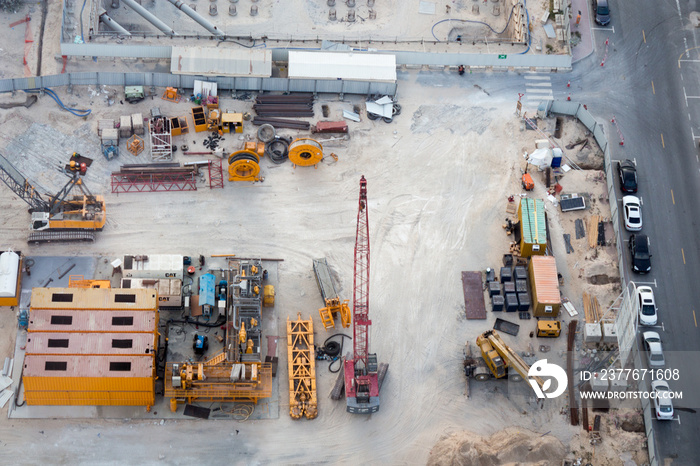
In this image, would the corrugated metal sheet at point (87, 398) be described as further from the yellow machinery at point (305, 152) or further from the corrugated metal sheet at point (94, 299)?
the yellow machinery at point (305, 152)

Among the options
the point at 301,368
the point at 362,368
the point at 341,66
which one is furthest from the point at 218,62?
the point at 362,368

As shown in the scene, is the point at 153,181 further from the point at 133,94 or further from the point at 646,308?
the point at 646,308

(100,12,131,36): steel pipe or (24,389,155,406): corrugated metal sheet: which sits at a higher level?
(100,12,131,36): steel pipe

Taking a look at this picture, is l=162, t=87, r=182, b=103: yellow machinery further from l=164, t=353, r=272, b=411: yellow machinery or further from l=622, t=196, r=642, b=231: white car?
l=622, t=196, r=642, b=231: white car

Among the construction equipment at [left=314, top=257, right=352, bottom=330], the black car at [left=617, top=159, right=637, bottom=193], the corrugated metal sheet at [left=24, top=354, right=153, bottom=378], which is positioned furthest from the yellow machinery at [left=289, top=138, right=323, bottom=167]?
the black car at [left=617, top=159, right=637, bottom=193]

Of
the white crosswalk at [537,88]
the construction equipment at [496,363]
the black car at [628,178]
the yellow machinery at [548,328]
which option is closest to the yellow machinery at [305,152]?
the white crosswalk at [537,88]
